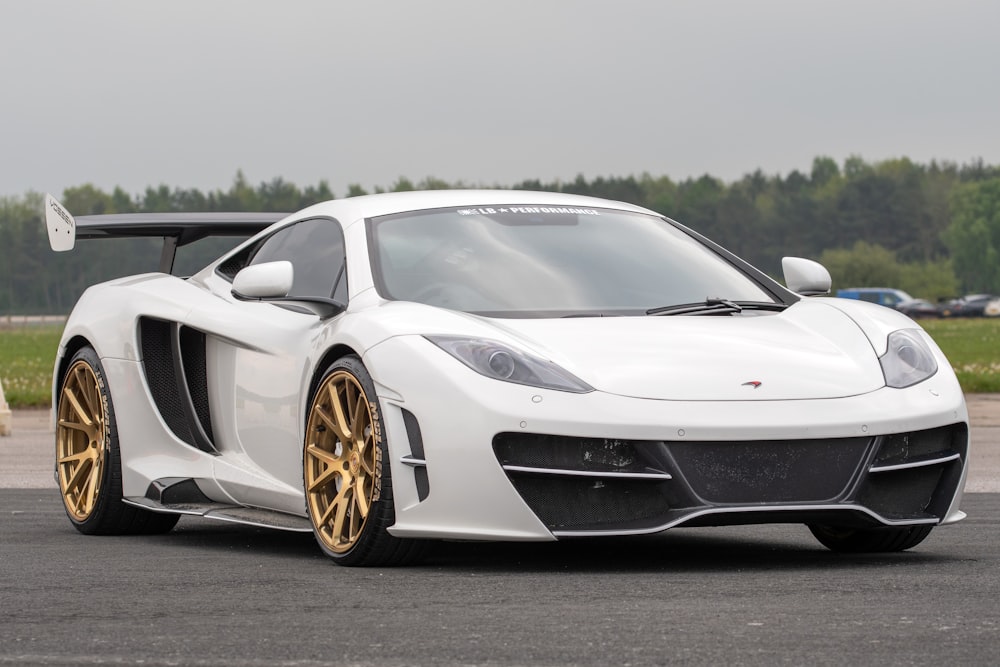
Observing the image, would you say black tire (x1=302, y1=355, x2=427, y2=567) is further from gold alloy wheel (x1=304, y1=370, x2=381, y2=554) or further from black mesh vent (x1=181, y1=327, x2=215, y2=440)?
black mesh vent (x1=181, y1=327, x2=215, y2=440)

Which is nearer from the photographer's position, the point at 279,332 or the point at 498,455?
the point at 498,455

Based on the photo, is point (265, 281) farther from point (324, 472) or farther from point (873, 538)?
point (873, 538)

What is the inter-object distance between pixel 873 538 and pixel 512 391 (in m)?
1.61

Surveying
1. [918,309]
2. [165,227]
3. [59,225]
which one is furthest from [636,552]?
[918,309]

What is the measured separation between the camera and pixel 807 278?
6.91 metres

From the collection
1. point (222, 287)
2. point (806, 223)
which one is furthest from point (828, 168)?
point (222, 287)

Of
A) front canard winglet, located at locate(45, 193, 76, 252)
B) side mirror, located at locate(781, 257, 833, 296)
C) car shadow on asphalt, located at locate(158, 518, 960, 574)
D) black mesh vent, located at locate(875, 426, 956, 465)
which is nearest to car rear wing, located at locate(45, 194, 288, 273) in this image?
front canard winglet, located at locate(45, 193, 76, 252)

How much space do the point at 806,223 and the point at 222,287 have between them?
16061cm

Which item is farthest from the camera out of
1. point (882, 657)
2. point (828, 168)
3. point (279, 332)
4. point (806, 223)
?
point (828, 168)

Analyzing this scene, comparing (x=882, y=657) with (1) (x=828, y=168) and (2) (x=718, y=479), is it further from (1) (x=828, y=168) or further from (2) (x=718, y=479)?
(1) (x=828, y=168)

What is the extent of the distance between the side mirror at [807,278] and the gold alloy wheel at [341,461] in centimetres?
190

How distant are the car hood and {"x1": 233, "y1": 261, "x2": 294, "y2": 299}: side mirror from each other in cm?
87

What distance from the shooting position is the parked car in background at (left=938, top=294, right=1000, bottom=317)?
115438mm

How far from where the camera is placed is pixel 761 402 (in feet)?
18.4
